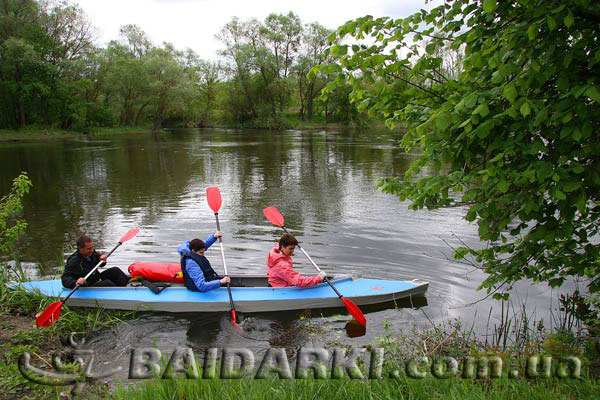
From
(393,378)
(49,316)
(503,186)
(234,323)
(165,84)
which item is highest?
(165,84)

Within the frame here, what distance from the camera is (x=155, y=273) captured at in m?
7.13

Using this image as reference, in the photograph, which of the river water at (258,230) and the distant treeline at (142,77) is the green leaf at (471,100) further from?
the distant treeline at (142,77)

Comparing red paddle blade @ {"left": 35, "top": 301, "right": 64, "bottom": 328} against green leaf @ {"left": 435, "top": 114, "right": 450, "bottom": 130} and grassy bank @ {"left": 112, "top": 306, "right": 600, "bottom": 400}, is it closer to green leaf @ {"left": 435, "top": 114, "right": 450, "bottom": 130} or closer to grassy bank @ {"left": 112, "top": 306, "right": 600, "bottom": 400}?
grassy bank @ {"left": 112, "top": 306, "right": 600, "bottom": 400}

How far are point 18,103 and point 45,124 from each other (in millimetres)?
2741

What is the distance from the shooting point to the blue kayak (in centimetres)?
654

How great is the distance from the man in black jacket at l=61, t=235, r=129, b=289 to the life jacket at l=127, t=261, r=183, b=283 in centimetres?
20

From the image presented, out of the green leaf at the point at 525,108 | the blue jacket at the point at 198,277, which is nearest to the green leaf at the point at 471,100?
the green leaf at the point at 525,108

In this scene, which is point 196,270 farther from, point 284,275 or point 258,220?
point 258,220

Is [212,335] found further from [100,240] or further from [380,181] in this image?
[100,240]

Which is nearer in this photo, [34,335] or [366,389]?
[366,389]

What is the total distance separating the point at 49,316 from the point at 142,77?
45.4 m

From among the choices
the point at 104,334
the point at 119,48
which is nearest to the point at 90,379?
the point at 104,334

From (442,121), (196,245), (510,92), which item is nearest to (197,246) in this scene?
(196,245)

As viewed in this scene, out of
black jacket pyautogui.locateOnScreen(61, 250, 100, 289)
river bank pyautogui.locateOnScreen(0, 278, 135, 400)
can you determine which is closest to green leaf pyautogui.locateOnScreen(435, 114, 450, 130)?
river bank pyautogui.locateOnScreen(0, 278, 135, 400)
